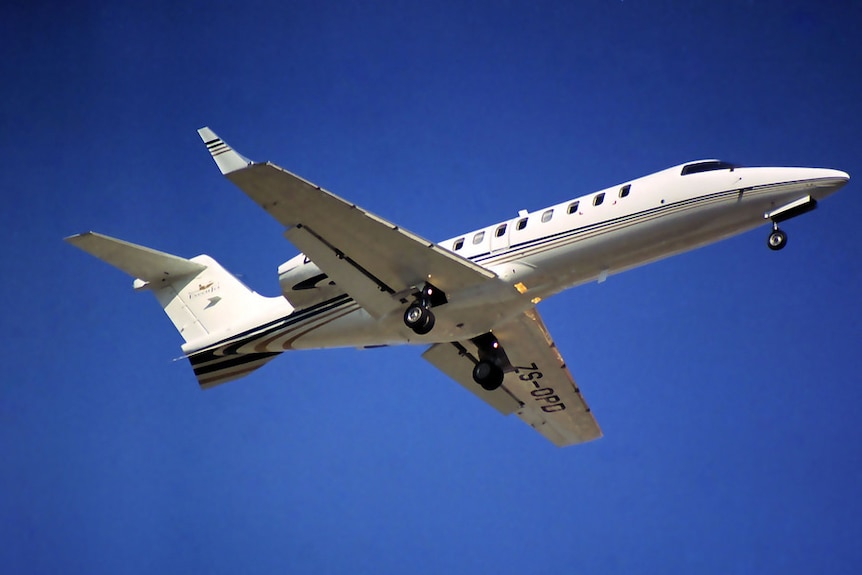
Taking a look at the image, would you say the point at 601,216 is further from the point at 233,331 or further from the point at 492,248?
the point at 233,331

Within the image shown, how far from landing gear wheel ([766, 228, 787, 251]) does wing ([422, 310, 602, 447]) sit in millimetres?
4082

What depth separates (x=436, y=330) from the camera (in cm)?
1623

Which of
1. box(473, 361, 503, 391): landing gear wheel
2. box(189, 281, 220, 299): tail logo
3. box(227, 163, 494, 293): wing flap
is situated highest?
box(189, 281, 220, 299): tail logo

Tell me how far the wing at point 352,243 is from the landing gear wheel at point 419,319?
372 millimetres

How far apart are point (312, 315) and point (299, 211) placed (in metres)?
2.68

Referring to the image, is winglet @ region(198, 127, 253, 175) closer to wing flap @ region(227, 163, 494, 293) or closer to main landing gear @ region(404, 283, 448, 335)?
wing flap @ region(227, 163, 494, 293)

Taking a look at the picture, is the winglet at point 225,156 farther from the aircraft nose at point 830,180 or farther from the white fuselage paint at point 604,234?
the aircraft nose at point 830,180

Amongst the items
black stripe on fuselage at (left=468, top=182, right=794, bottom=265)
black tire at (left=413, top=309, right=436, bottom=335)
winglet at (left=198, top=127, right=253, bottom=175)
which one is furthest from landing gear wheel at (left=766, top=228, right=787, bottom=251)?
winglet at (left=198, top=127, right=253, bottom=175)

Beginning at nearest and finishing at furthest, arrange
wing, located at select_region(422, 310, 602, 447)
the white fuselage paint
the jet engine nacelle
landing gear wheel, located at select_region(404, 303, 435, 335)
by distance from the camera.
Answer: the white fuselage paint → landing gear wheel, located at select_region(404, 303, 435, 335) → the jet engine nacelle → wing, located at select_region(422, 310, 602, 447)

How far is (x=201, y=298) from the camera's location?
729 inches

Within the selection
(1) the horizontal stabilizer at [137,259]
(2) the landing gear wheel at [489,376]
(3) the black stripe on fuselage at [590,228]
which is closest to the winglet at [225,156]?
(1) the horizontal stabilizer at [137,259]

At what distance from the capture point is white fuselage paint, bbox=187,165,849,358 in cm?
1451

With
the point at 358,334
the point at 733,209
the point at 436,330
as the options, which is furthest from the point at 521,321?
the point at 733,209

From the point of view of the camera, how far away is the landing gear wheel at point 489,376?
17422mm
